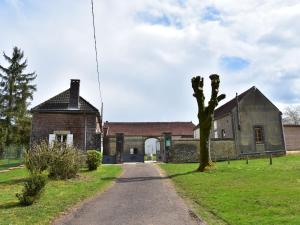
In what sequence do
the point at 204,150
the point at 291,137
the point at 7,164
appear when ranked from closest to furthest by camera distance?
the point at 204,150
the point at 7,164
the point at 291,137

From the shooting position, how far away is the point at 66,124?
24.2 metres

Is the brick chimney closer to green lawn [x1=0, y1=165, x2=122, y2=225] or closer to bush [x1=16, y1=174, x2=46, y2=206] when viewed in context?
green lawn [x1=0, y1=165, x2=122, y2=225]

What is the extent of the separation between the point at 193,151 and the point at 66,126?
36.5 ft

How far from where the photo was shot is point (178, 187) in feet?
37.6

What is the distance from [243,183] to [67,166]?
7.98 metres

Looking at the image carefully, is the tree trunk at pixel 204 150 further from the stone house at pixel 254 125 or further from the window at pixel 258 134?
the window at pixel 258 134

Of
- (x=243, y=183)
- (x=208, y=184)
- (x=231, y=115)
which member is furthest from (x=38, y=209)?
(x=231, y=115)

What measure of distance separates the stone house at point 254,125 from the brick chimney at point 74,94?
509 inches

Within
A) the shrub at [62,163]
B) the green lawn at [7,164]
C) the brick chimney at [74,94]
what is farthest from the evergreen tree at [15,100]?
the shrub at [62,163]

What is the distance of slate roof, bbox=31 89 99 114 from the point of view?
79.4 feet

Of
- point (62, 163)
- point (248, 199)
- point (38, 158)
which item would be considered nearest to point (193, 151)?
point (62, 163)

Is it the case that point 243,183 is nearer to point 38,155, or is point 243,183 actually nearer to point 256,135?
point 38,155

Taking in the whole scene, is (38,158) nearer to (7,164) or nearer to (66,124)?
(66,124)

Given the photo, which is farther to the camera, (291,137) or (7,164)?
(291,137)
